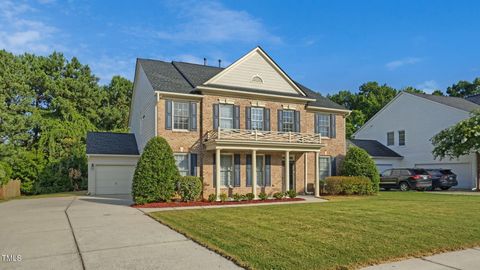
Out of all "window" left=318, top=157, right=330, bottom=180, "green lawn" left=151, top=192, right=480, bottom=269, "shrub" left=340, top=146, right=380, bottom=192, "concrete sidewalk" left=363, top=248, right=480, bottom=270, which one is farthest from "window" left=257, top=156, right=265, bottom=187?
"concrete sidewalk" left=363, top=248, right=480, bottom=270

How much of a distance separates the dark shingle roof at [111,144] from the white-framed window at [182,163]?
6.27 metres

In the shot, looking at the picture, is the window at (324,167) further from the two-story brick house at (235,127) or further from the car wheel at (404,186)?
the car wheel at (404,186)

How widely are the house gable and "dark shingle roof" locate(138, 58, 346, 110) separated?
489 millimetres

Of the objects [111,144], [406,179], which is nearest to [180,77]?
[111,144]

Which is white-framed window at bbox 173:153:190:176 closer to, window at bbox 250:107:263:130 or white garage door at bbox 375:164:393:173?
window at bbox 250:107:263:130

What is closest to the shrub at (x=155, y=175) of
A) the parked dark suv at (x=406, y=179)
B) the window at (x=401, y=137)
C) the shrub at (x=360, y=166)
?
the shrub at (x=360, y=166)

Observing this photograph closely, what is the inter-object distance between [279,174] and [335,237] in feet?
44.1

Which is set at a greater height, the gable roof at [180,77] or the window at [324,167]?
the gable roof at [180,77]

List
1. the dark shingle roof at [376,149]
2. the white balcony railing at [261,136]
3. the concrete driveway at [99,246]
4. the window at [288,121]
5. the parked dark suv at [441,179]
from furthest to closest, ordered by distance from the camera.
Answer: the dark shingle roof at [376,149] → the parked dark suv at [441,179] → the window at [288,121] → the white balcony railing at [261,136] → the concrete driveway at [99,246]

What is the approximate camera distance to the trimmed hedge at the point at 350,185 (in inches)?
828

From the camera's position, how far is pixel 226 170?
20266 millimetres

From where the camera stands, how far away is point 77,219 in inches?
468

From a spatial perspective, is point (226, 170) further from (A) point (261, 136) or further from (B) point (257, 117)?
(B) point (257, 117)

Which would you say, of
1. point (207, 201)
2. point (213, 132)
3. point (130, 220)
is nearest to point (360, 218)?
point (130, 220)
